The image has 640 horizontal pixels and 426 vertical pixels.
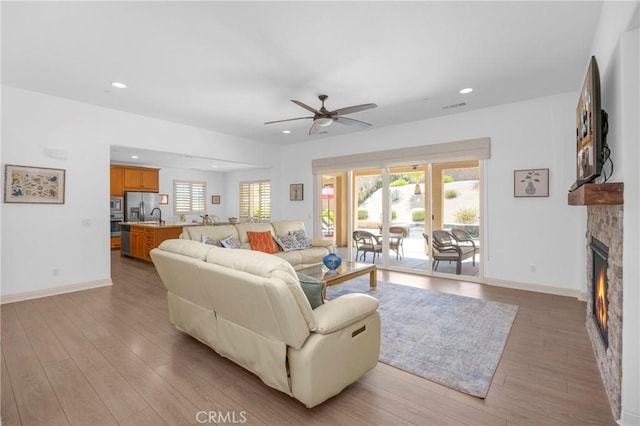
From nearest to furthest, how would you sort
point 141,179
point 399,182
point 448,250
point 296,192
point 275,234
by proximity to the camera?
point 448,250
point 275,234
point 399,182
point 296,192
point 141,179

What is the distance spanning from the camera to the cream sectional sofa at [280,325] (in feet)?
6.08

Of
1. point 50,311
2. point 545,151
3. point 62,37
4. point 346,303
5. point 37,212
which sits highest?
point 62,37

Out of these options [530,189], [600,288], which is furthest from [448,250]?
[600,288]

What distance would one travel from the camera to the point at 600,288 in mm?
2568

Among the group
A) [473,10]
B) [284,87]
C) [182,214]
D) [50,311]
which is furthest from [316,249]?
[182,214]

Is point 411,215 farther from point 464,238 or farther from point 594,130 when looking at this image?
point 594,130

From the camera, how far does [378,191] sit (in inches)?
262

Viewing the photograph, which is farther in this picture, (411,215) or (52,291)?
(411,215)

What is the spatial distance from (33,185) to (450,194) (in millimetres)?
6577

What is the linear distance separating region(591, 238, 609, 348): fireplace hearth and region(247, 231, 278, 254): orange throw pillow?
4.23 m

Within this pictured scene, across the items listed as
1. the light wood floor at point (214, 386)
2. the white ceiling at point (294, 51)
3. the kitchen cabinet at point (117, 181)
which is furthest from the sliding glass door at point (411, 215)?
the kitchen cabinet at point (117, 181)

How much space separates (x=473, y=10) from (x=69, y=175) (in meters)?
5.59

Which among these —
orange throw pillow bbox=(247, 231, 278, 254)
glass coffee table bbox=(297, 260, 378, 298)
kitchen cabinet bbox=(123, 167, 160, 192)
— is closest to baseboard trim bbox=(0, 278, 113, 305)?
orange throw pillow bbox=(247, 231, 278, 254)

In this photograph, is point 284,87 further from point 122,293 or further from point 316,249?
point 122,293
